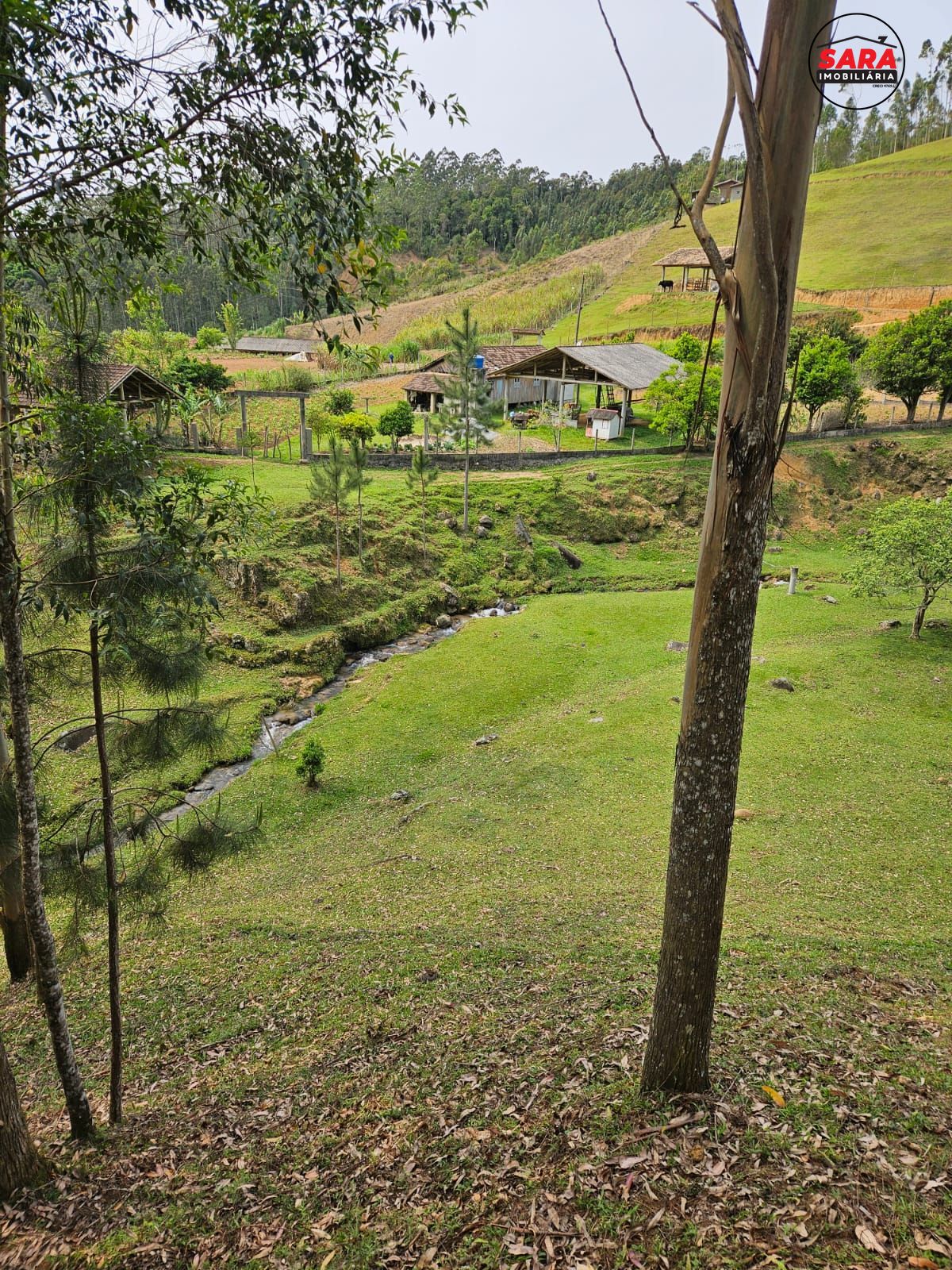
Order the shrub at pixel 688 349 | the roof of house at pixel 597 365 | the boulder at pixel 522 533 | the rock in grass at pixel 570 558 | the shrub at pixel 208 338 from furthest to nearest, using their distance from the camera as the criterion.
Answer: the shrub at pixel 208 338 → the shrub at pixel 688 349 → the roof of house at pixel 597 365 → the boulder at pixel 522 533 → the rock in grass at pixel 570 558

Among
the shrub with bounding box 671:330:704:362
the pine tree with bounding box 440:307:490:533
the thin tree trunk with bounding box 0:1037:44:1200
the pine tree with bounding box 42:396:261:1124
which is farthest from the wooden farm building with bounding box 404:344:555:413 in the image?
the thin tree trunk with bounding box 0:1037:44:1200

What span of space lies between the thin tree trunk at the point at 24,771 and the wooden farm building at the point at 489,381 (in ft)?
132

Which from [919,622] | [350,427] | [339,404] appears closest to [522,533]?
[350,427]

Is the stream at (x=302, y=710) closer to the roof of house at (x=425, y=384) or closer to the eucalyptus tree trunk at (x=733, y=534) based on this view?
the eucalyptus tree trunk at (x=733, y=534)

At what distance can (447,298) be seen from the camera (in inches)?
3656

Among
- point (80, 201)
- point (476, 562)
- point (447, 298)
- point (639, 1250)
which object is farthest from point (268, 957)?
point (447, 298)

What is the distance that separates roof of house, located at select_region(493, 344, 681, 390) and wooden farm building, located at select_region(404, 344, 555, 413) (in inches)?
57.8

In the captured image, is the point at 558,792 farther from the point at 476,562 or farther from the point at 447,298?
the point at 447,298

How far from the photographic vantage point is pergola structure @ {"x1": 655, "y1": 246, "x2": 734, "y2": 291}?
60219 millimetres

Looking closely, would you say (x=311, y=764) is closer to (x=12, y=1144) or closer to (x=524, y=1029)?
(x=524, y=1029)

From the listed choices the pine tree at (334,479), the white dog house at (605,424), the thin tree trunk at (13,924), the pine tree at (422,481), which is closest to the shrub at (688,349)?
the white dog house at (605,424)

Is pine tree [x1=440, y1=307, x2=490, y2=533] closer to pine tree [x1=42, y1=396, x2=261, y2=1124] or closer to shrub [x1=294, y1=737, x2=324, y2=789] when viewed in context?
shrub [x1=294, y1=737, x2=324, y2=789]

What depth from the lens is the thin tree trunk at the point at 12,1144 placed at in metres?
4.28

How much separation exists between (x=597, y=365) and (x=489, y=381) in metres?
7.89
